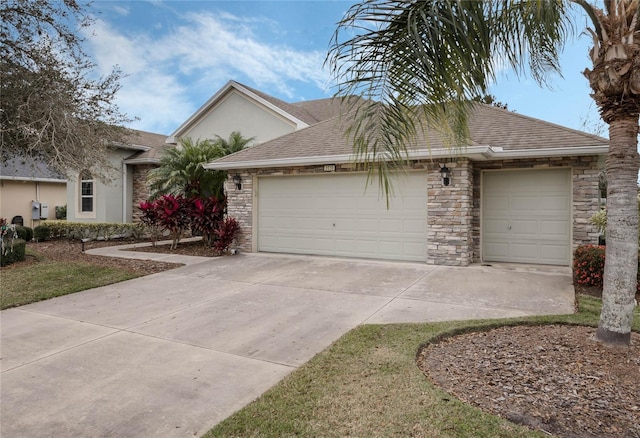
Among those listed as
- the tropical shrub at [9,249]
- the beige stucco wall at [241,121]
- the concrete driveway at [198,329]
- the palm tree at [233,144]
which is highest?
the beige stucco wall at [241,121]

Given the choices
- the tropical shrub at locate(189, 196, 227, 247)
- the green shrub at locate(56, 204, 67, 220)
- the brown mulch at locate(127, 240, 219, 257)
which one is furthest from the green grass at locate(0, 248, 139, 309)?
the green shrub at locate(56, 204, 67, 220)

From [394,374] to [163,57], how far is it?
504 inches

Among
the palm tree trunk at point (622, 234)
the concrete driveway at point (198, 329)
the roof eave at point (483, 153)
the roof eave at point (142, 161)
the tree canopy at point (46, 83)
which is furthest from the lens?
the roof eave at point (142, 161)

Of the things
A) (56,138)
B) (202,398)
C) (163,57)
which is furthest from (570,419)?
(163,57)

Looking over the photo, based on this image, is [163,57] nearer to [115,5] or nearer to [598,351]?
[115,5]

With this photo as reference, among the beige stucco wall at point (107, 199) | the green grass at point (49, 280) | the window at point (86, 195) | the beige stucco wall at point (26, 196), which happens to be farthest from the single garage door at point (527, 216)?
the beige stucco wall at point (26, 196)

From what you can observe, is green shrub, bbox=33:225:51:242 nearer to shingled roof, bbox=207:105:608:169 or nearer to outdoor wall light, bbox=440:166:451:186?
shingled roof, bbox=207:105:608:169

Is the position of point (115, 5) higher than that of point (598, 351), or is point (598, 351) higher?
point (115, 5)

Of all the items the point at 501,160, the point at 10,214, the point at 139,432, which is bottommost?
the point at 139,432

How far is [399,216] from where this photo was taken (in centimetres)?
1034

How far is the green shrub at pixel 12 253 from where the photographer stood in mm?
10073

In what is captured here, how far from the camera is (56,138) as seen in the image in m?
8.18

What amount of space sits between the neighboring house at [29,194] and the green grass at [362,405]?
20333mm

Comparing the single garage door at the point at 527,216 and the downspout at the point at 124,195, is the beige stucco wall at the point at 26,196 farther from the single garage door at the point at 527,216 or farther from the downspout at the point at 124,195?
the single garage door at the point at 527,216
